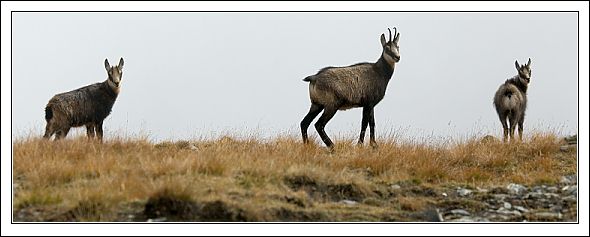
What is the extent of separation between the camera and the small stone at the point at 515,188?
35.6 ft

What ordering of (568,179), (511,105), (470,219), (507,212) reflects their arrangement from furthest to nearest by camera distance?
(511,105) < (568,179) < (507,212) < (470,219)

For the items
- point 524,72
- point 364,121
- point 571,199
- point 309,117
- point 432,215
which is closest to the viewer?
point 432,215

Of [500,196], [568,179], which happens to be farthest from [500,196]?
[568,179]

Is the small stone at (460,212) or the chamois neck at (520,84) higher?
the chamois neck at (520,84)

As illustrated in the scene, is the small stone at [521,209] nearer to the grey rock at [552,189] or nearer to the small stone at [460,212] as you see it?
the small stone at [460,212]

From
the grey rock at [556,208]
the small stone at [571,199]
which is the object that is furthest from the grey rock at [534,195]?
the grey rock at [556,208]

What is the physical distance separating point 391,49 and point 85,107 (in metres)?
5.77

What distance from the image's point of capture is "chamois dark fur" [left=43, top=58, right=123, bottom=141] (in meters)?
13.7

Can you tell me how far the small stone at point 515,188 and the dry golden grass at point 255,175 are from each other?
15.1 inches

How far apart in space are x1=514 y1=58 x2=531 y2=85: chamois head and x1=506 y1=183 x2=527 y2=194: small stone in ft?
18.8

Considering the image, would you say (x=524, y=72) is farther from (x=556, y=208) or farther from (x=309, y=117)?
(x=556, y=208)

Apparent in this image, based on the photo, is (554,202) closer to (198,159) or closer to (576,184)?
(576,184)

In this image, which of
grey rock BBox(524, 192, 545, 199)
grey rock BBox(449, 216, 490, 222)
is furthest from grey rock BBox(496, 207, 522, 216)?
grey rock BBox(524, 192, 545, 199)

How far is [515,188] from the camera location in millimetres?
11023
